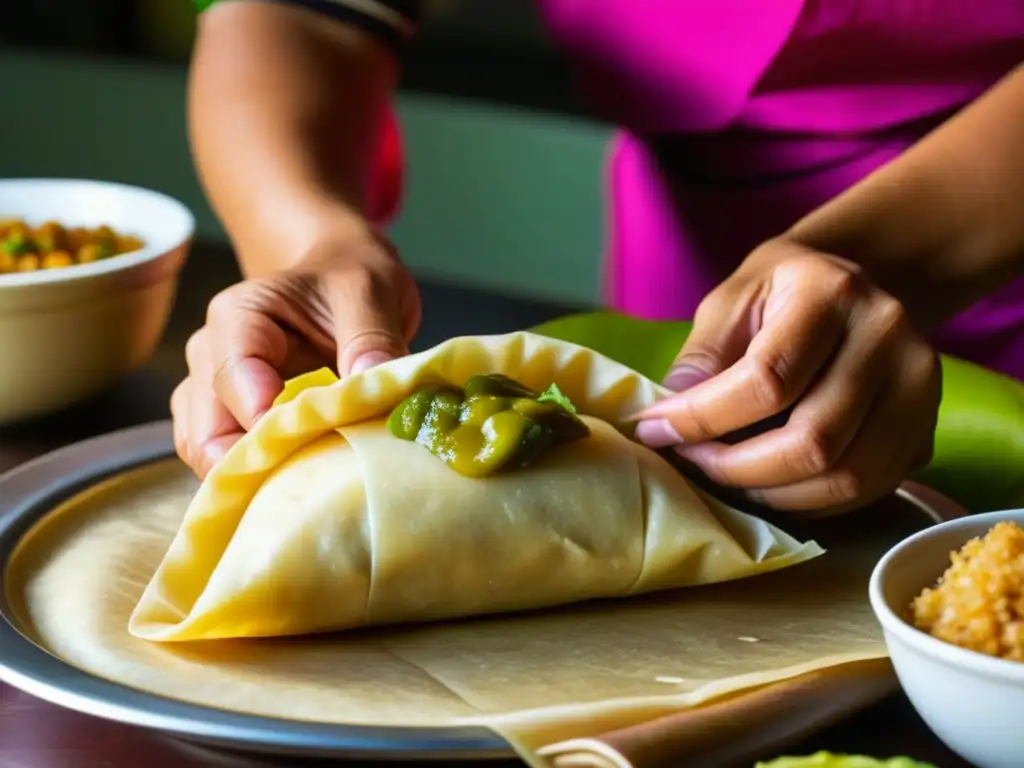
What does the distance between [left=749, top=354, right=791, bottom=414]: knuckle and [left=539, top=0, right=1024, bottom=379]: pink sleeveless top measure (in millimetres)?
733

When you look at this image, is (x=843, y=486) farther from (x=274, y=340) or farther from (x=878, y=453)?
(x=274, y=340)

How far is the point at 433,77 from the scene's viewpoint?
3797 mm

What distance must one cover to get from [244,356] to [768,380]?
0.47m

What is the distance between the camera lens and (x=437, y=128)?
3.53m

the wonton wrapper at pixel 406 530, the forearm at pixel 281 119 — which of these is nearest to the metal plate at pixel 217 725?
the wonton wrapper at pixel 406 530

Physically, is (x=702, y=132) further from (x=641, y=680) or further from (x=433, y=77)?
(x=433, y=77)

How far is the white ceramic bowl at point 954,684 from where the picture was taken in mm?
763

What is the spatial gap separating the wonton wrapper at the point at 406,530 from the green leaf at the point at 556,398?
0.04 meters

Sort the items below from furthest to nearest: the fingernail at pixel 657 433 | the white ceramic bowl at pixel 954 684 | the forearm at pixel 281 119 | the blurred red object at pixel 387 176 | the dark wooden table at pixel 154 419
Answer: the blurred red object at pixel 387 176 → the forearm at pixel 281 119 → the fingernail at pixel 657 433 → the dark wooden table at pixel 154 419 → the white ceramic bowl at pixel 954 684

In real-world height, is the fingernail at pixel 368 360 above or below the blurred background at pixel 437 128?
above

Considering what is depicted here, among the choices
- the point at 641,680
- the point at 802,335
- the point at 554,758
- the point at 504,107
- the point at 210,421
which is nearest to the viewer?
the point at 554,758

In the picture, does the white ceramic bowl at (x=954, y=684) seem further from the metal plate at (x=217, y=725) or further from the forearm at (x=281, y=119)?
the forearm at (x=281, y=119)

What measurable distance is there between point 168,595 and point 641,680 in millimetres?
389

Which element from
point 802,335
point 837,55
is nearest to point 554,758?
point 802,335
